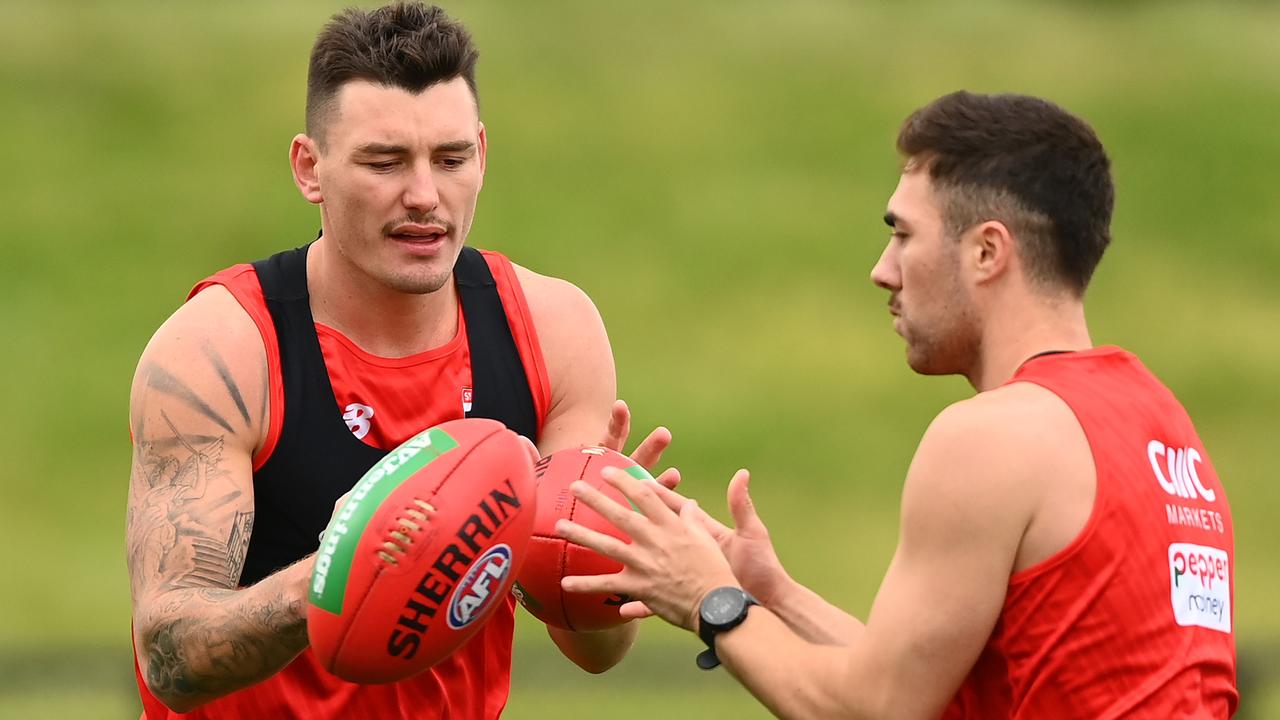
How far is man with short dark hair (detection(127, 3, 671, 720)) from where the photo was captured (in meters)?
4.40

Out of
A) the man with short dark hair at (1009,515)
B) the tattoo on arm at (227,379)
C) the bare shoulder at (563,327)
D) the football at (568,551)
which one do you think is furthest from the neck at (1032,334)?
the tattoo on arm at (227,379)

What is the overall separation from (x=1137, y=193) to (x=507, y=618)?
64.9 feet

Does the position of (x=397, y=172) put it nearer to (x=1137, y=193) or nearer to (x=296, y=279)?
(x=296, y=279)

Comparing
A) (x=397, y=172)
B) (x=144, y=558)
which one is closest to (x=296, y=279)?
(x=397, y=172)

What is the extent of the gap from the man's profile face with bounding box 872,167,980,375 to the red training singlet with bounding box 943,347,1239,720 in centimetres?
22

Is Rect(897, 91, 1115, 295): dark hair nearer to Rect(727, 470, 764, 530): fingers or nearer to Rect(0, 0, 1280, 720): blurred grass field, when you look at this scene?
Rect(727, 470, 764, 530): fingers

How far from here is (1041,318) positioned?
3.94m

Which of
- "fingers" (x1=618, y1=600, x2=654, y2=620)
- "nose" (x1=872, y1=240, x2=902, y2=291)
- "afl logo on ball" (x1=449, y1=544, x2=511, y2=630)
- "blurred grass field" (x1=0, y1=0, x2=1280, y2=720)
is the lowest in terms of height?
"blurred grass field" (x1=0, y1=0, x2=1280, y2=720)

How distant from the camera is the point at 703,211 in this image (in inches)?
894

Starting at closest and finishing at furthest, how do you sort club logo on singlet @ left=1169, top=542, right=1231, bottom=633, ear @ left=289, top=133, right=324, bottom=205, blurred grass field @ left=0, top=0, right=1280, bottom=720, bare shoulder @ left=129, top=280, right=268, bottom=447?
club logo on singlet @ left=1169, top=542, right=1231, bottom=633 → bare shoulder @ left=129, top=280, right=268, bottom=447 → ear @ left=289, top=133, right=324, bottom=205 → blurred grass field @ left=0, top=0, right=1280, bottom=720

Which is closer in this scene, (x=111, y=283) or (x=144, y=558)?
(x=144, y=558)

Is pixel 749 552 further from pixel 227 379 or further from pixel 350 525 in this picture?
pixel 227 379

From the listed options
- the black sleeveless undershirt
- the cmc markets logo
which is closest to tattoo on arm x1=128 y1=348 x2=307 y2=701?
the black sleeveless undershirt

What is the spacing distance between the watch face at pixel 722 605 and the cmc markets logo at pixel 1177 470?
3.20 ft
